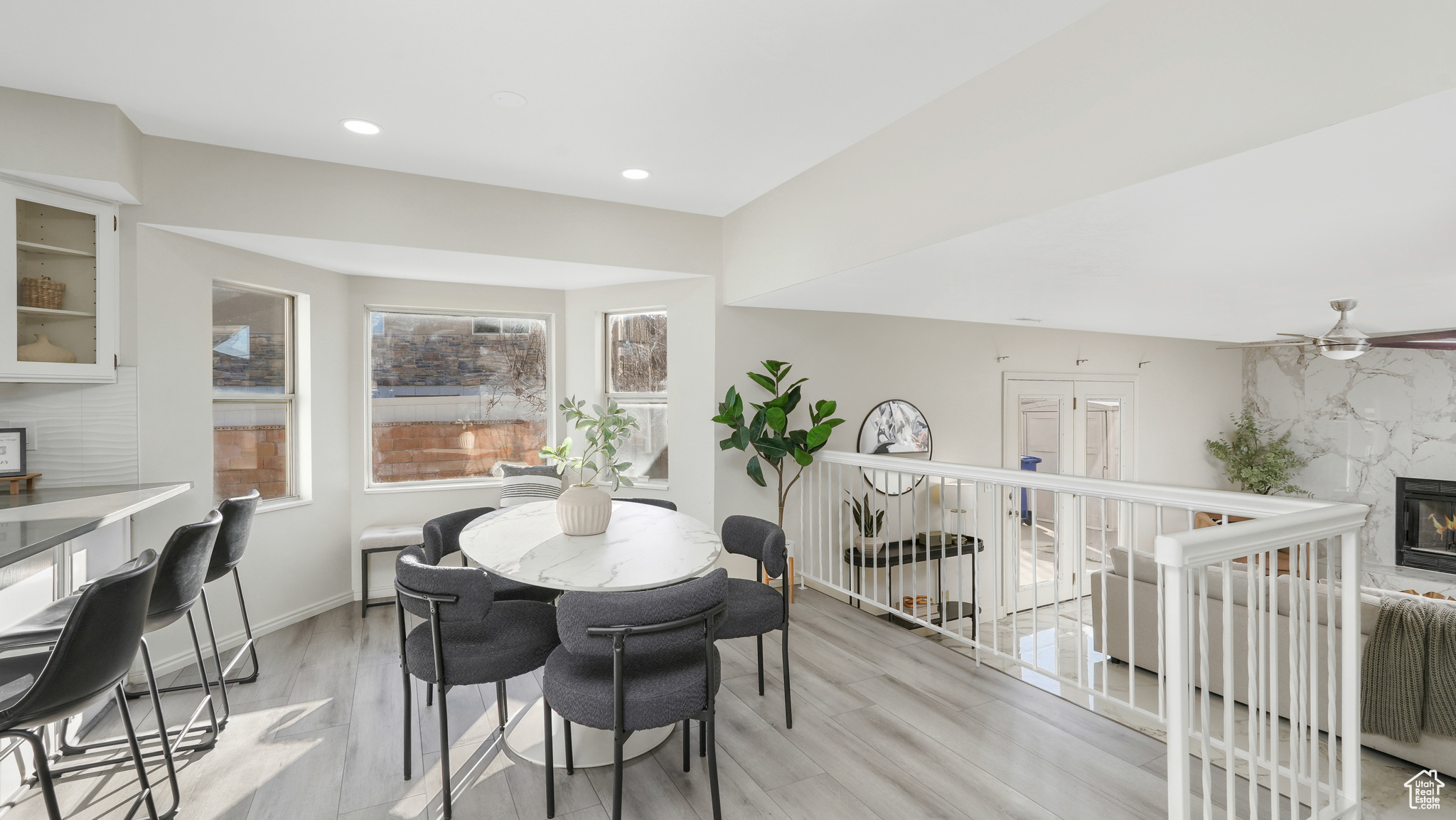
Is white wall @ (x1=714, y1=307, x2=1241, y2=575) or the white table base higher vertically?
white wall @ (x1=714, y1=307, x2=1241, y2=575)

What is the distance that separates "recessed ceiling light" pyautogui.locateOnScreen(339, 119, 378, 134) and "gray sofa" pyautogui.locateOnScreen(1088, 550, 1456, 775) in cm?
372

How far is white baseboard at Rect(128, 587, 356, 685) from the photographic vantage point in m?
3.16

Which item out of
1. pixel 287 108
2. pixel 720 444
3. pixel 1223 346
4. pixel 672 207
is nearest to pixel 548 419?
pixel 720 444

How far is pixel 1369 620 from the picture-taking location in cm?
282

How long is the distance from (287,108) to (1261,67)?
3.47 m

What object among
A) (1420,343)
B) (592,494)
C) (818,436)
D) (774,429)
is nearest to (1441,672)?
(818,436)

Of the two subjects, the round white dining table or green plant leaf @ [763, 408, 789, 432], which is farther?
green plant leaf @ [763, 408, 789, 432]

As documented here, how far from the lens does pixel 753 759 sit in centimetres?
239

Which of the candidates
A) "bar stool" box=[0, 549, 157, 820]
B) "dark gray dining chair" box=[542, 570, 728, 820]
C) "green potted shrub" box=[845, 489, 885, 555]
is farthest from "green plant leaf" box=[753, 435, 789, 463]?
"bar stool" box=[0, 549, 157, 820]

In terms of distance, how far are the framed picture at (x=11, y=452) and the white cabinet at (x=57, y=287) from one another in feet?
0.88

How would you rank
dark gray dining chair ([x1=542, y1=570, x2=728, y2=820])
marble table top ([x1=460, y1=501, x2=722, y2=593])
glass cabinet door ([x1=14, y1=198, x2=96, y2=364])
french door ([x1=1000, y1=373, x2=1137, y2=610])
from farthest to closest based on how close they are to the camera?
1. french door ([x1=1000, y1=373, x2=1137, y2=610])
2. glass cabinet door ([x1=14, y1=198, x2=96, y2=364])
3. marble table top ([x1=460, y1=501, x2=722, y2=593])
4. dark gray dining chair ([x1=542, y1=570, x2=728, y2=820])

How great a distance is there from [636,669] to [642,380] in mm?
2912

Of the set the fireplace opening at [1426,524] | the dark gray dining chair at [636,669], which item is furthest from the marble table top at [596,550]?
the fireplace opening at [1426,524]

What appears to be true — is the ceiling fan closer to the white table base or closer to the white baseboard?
the white table base
